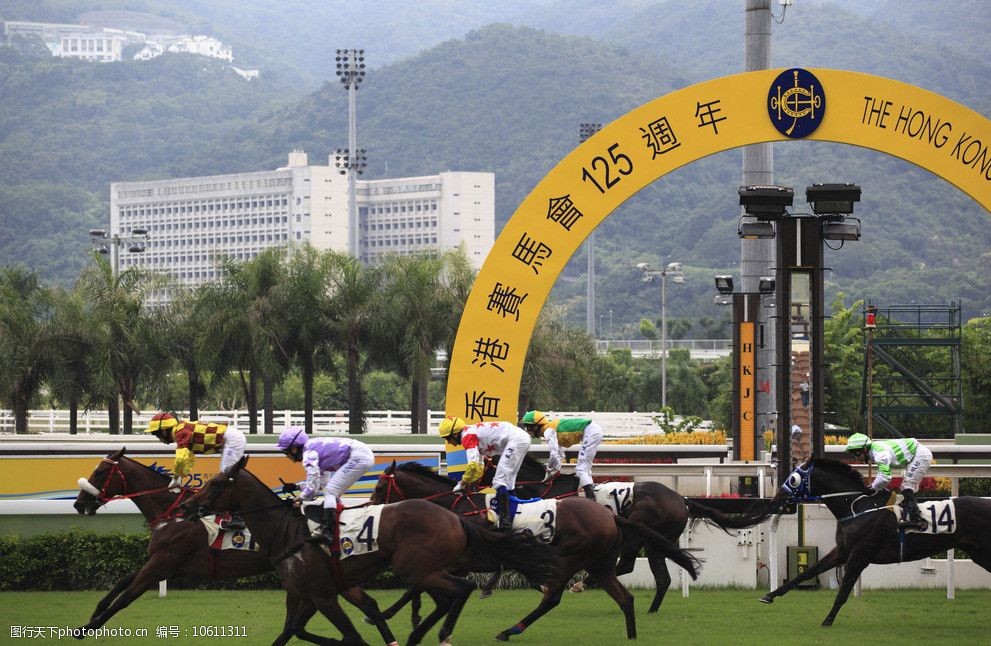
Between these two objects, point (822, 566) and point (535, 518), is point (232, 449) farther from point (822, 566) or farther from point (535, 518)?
point (822, 566)

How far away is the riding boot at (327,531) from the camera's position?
1023cm

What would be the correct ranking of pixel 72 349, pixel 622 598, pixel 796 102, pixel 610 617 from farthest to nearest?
pixel 72 349 → pixel 796 102 → pixel 610 617 → pixel 622 598

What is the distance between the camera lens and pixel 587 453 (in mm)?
13031

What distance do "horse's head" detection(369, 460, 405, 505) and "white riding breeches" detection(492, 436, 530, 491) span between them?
0.81m

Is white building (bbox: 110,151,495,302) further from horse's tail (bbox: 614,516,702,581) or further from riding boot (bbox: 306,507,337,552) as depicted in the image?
riding boot (bbox: 306,507,337,552)

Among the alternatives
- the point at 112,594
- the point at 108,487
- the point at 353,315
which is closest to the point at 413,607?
the point at 112,594

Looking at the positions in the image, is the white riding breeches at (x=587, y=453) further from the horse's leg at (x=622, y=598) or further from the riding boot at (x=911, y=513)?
the riding boot at (x=911, y=513)

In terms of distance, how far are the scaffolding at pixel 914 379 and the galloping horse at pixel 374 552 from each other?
16.6 m

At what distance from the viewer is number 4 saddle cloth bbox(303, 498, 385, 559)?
33.7 feet

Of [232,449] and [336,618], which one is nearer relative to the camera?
[336,618]

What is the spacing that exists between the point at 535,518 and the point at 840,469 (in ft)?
8.86

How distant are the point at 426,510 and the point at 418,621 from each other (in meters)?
1.45

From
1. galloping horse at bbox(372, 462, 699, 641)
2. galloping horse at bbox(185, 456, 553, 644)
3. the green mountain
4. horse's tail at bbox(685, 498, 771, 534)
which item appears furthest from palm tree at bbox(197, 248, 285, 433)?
the green mountain

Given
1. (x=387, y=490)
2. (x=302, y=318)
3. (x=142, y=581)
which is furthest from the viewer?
(x=302, y=318)
